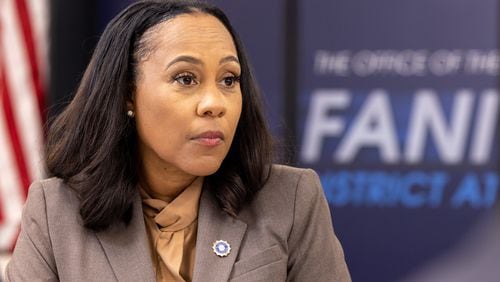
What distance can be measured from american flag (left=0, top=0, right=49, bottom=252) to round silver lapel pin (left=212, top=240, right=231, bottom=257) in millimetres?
3297

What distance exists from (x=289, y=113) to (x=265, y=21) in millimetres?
470

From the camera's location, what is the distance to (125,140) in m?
2.29

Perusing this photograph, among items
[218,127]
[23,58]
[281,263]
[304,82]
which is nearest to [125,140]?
[218,127]

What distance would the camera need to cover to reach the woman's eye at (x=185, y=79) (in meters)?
2.15

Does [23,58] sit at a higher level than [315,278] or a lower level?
lower

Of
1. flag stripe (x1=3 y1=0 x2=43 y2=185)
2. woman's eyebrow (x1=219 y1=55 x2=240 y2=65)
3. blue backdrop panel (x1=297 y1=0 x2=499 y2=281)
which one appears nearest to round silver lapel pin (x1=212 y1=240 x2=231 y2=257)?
woman's eyebrow (x1=219 y1=55 x2=240 y2=65)

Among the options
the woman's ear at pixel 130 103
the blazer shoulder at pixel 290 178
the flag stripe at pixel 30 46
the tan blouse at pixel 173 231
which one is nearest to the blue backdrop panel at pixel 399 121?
the flag stripe at pixel 30 46

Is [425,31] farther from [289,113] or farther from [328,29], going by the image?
[289,113]

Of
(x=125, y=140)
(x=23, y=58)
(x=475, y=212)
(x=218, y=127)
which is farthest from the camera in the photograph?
(x=23, y=58)

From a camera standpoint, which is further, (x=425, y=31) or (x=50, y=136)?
(x=425, y=31)

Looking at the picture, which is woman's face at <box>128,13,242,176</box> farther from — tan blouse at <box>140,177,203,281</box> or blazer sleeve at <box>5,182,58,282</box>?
blazer sleeve at <box>5,182,58,282</box>

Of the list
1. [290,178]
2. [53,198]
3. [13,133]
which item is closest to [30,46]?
[13,133]

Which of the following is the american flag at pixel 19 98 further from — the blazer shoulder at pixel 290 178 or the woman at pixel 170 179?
the blazer shoulder at pixel 290 178

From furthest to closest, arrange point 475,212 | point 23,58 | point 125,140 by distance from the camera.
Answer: point 23,58, point 475,212, point 125,140
